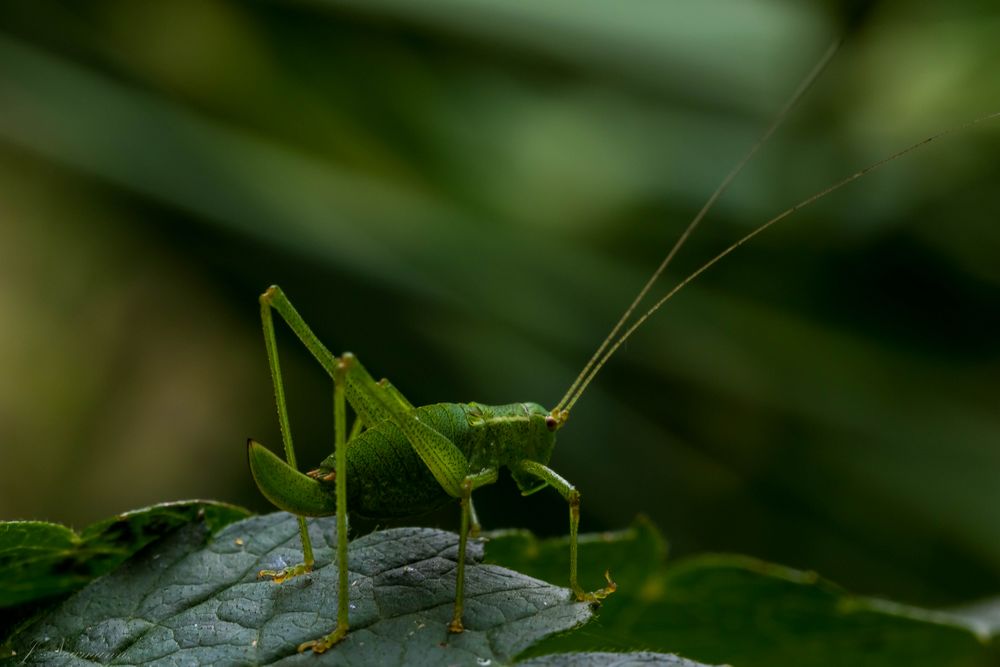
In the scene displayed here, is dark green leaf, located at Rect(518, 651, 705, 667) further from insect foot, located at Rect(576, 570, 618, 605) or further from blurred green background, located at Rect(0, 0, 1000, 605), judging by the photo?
blurred green background, located at Rect(0, 0, 1000, 605)

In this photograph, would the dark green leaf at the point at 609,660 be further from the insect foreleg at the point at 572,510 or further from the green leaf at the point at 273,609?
the insect foreleg at the point at 572,510

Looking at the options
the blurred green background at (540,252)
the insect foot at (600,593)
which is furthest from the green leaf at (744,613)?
the blurred green background at (540,252)

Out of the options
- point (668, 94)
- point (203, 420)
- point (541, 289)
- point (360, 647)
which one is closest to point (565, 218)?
point (541, 289)

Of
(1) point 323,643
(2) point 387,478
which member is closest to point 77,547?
(1) point 323,643

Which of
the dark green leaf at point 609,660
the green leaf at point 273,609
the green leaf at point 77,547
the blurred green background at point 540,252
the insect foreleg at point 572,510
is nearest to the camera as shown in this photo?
the dark green leaf at point 609,660

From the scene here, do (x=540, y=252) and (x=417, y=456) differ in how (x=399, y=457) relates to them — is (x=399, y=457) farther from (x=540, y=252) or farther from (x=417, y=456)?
(x=540, y=252)

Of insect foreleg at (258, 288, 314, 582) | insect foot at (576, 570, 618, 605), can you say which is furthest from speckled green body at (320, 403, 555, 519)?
insect foot at (576, 570, 618, 605)
